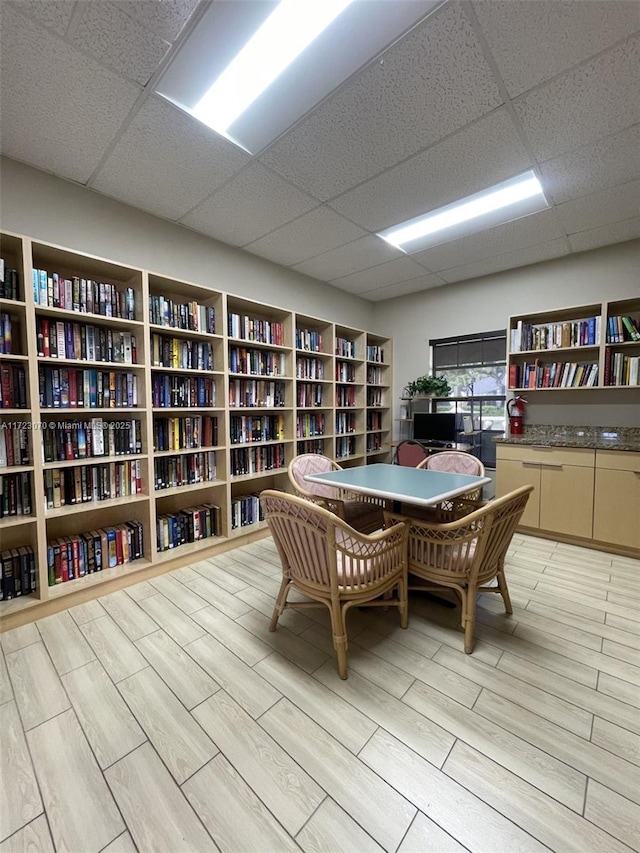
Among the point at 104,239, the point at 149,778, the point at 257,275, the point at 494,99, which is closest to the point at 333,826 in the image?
the point at 149,778

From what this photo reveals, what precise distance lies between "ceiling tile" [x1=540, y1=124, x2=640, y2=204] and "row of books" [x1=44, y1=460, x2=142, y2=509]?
3.45 meters

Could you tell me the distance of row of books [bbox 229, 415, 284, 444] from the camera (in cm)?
316

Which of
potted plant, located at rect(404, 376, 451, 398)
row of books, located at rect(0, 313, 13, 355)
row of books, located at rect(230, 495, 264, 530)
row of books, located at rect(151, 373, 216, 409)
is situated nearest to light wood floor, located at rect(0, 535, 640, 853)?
row of books, located at rect(230, 495, 264, 530)

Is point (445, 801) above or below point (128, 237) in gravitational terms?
below

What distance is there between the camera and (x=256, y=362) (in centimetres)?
→ 329

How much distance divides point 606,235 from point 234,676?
4322 mm

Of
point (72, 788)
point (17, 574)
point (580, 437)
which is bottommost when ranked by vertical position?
point (72, 788)

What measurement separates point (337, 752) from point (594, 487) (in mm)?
2919

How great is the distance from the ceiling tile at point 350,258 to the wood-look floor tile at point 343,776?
3390mm

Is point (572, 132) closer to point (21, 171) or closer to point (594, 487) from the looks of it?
point (594, 487)

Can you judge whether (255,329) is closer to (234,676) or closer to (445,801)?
(234,676)

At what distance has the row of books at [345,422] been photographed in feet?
13.7

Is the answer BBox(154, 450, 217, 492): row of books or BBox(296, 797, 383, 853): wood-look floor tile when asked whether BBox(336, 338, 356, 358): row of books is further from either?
BBox(296, 797, 383, 853): wood-look floor tile

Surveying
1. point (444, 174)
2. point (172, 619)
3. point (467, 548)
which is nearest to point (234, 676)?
point (172, 619)
